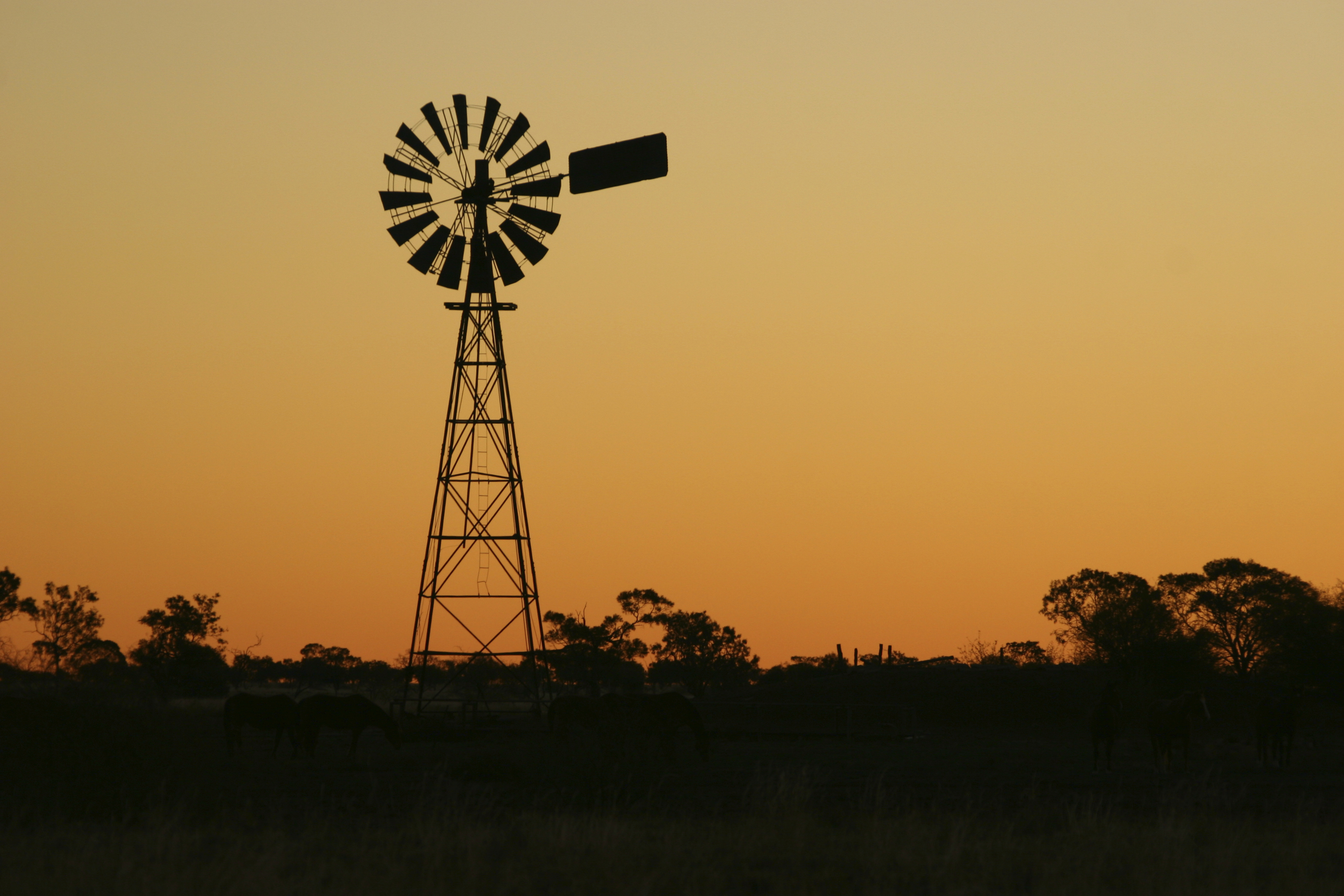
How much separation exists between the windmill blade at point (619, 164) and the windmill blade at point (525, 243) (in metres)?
9.40

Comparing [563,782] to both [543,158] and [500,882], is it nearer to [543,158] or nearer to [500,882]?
[500,882]

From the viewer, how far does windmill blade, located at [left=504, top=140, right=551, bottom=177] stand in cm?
4038

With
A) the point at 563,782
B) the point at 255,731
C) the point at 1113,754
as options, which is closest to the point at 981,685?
the point at 1113,754

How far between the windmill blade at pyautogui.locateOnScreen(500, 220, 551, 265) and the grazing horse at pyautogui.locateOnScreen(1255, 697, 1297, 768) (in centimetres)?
2201

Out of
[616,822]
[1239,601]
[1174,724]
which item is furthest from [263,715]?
[1239,601]

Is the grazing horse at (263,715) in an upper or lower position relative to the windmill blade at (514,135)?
lower

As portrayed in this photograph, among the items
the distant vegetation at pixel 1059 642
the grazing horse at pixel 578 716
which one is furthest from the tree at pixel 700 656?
the grazing horse at pixel 578 716

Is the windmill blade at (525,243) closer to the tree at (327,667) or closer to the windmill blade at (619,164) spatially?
the windmill blade at (619,164)

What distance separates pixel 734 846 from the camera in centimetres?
1770

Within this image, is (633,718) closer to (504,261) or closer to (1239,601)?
(504,261)

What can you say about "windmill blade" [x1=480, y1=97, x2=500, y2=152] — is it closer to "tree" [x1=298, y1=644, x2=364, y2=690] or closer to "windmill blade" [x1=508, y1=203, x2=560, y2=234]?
"windmill blade" [x1=508, y1=203, x2=560, y2=234]

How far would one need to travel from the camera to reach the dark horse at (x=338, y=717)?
3534 cm

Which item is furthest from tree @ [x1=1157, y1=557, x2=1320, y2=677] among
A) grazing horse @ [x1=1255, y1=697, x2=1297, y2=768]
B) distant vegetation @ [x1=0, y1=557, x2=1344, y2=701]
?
grazing horse @ [x1=1255, y1=697, x2=1297, y2=768]

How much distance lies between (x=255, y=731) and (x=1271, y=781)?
32372 mm
